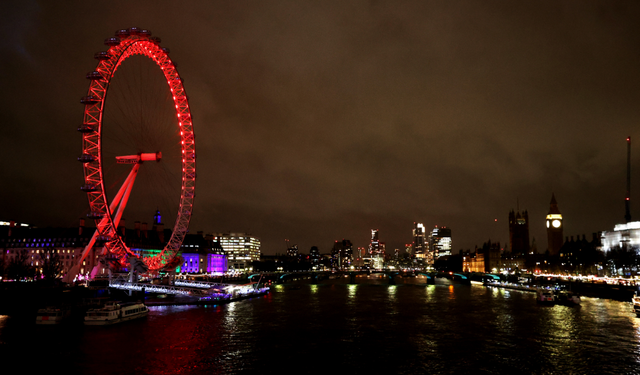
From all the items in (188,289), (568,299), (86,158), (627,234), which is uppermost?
(86,158)

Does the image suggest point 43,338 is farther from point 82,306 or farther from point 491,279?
point 491,279

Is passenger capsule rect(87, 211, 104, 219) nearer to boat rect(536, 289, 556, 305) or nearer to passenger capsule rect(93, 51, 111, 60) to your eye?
passenger capsule rect(93, 51, 111, 60)

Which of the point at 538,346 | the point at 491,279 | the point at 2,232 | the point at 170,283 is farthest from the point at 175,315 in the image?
the point at 491,279

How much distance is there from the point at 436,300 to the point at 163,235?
371 ft

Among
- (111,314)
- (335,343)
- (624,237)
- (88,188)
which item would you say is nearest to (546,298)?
(335,343)

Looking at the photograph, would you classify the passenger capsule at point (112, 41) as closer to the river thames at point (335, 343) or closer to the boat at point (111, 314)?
the boat at point (111, 314)

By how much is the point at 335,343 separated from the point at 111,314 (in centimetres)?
2892

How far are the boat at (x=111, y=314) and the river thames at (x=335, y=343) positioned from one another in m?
1.49

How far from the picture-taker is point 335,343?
166ft

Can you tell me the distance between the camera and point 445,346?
4944 centimetres

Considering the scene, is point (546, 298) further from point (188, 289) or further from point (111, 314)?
point (111, 314)

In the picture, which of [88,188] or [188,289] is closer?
[88,188]

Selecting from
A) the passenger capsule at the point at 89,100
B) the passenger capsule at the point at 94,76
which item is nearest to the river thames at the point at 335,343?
the passenger capsule at the point at 89,100

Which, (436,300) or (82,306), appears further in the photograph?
(436,300)
